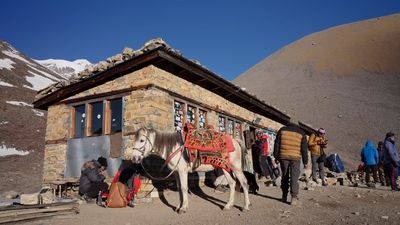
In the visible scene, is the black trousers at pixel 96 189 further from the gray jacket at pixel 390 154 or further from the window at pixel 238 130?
the gray jacket at pixel 390 154

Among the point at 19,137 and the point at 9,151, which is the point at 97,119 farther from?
the point at 19,137

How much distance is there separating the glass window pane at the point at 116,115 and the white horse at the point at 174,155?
2.72 metres

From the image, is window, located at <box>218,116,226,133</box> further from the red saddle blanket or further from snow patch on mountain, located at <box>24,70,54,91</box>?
snow patch on mountain, located at <box>24,70,54,91</box>

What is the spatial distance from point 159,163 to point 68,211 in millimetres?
2911

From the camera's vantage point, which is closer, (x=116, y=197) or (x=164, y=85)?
(x=116, y=197)

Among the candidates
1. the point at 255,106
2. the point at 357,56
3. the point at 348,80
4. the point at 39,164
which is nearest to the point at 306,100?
the point at 348,80

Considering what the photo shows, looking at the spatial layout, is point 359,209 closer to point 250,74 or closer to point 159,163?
point 159,163

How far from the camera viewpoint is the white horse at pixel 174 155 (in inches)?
251

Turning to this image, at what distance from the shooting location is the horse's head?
6.32 metres

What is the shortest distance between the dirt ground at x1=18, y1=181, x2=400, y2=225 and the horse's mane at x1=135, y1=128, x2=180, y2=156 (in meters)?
1.30

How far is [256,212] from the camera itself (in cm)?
609

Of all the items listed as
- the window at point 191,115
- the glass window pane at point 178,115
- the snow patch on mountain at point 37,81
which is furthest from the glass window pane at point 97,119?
the snow patch on mountain at point 37,81

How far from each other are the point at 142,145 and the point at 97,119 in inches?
154

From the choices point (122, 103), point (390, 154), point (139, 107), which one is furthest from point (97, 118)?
point (390, 154)
